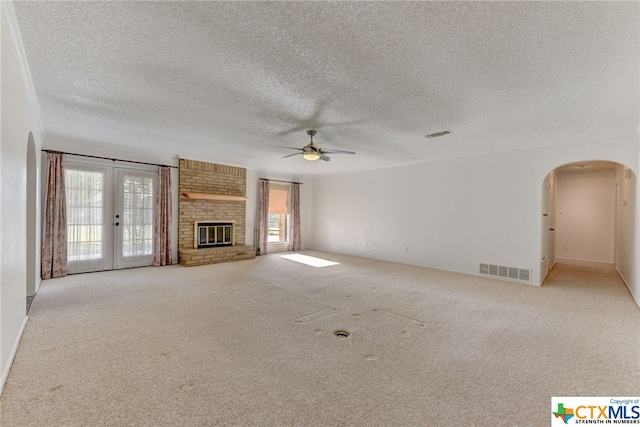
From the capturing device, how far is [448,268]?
21.3 feet

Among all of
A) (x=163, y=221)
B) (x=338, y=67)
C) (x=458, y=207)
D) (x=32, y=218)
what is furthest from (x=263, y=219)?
(x=338, y=67)

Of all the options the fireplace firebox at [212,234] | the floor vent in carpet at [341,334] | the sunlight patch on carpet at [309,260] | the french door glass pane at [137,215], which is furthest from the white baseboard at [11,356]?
the sunlight patch on carpet at [309,260]

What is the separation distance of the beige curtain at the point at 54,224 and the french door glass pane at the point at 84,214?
0.55 ft

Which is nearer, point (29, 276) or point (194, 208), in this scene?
point (29, 276)

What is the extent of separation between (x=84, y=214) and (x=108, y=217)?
39cm

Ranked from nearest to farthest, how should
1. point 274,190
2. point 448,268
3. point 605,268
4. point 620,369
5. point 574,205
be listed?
point 620,369
point 448,268
point 605,268
point 574,205
point 274,190

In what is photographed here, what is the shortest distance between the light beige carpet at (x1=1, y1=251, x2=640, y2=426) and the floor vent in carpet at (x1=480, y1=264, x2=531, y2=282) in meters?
0.62

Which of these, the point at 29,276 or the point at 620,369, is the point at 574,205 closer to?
the point at 620,369

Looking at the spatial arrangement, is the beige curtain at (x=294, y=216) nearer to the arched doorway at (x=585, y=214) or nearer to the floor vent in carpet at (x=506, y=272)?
the floor vent in carpet at (x=506, y=272)

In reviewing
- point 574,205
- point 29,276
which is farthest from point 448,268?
point 29,276

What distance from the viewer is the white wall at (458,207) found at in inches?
206

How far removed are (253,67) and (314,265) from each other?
498 cm

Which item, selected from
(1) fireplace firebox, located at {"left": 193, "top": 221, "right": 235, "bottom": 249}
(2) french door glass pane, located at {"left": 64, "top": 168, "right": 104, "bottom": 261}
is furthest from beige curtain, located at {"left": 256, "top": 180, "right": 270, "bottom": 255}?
(2) french door glass pane, located at {"left": 64, "top": 168, "right": 104, "bottom": 261}

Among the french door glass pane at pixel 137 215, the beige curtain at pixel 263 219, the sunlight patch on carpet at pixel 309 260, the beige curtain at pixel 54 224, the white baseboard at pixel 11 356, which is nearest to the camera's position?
the white baseboard at pixel 11 356
